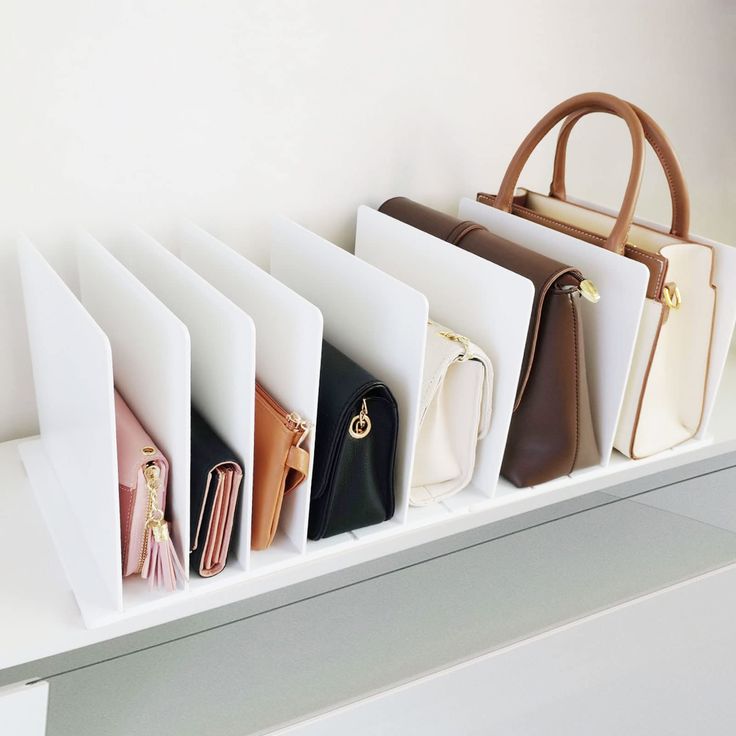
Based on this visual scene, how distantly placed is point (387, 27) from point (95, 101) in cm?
39

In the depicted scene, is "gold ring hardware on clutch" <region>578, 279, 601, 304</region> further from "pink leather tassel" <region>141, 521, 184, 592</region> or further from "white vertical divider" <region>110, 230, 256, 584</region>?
"pink leather tassel" <region>141, 521, 184, 592</region>

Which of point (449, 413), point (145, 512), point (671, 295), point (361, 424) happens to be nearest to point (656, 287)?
point (671, 295)

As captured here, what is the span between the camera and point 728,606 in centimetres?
125

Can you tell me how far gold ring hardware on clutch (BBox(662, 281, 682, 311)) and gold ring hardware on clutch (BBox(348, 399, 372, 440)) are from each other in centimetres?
39

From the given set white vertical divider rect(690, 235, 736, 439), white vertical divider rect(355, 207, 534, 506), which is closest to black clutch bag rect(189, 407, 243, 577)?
white vertical divider rect(355, 207, 534, 506)

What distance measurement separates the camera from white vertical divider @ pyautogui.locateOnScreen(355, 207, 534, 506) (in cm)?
87

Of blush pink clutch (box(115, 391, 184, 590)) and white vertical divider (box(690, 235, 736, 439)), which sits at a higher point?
white vertical divider (box(690, 235, 736, 439))

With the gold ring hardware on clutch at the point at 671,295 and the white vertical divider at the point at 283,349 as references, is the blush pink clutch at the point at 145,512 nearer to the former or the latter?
the white vertical divider at the point at 283,349

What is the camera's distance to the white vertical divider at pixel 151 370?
2.38 feet

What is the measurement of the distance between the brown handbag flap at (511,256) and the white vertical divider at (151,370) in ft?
1.26

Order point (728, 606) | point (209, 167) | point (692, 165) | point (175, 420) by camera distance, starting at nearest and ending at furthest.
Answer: point (175, 420)
point (209, 167)
point (728, 606)
point (692, 165)

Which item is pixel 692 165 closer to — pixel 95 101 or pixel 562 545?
pixel 562 545

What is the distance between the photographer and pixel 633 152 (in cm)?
98

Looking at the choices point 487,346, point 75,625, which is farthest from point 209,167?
point 75,625
